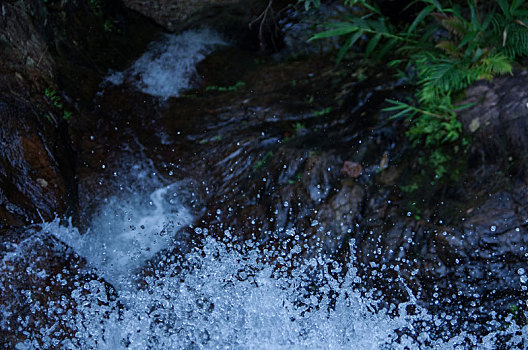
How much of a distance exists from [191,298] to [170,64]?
8.24 ft

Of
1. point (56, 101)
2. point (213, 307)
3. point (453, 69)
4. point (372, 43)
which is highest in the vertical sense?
point (56, 101)

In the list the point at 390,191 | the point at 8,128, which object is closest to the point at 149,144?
the point at 8,128

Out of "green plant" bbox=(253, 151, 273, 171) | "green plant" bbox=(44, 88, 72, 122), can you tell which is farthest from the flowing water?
"green plant" bbox=(44, 88, 72, 122)

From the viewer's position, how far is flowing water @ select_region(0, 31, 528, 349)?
2861 millimetres

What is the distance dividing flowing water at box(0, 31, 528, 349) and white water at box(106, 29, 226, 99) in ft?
4.85

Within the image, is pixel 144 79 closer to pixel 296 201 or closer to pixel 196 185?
pixel 196 185

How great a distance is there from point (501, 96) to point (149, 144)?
2793 mm

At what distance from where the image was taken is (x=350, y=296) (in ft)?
9.63

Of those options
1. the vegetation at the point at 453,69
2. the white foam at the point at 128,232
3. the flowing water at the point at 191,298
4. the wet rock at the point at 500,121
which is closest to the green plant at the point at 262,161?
the flowing water at the point at 191,298

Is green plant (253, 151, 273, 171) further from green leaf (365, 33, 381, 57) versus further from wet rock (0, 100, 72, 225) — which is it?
wet rock (0, 100, 72, 225)

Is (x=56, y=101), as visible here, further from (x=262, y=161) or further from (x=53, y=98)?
(x=262, y=161)

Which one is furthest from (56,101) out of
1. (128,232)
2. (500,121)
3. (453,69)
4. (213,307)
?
(500,121)

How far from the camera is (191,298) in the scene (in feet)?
10.2

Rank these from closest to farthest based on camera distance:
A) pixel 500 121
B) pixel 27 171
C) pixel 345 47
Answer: pixel 500 121 < pixel 27 171 < pixel 345 47
